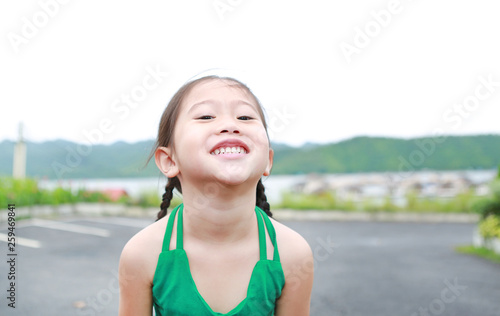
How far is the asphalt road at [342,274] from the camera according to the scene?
14.4ft

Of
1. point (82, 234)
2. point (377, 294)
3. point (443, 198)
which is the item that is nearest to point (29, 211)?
point (82, 234)

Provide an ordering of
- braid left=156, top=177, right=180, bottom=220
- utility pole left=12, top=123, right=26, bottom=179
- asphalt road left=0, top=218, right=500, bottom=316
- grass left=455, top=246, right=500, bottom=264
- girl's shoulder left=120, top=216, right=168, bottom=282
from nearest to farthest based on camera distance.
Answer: girl's shoulder left=120, top=216, right=168, bottom=282
braid left=156, top=177, right=180, bottom=220
asphalt road left=0, top=218, right=500, bottom=316
grass left=455, top=246, right=500, bottom=264
utility pole left=12, top=123, right=26, bottom=179

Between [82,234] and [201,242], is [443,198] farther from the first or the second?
[201,242]

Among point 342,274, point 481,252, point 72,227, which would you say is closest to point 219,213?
point 342,274

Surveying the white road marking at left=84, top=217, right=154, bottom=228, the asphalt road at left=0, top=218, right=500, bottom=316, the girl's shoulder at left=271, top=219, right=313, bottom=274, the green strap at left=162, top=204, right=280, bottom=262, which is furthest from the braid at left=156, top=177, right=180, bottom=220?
the white road marking at left=84, top=217, right=154, bottom=228

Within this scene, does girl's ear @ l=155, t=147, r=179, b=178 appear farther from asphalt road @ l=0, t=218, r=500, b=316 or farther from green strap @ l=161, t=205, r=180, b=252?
asphalt road @ l=0, t=218, r=500, b=316

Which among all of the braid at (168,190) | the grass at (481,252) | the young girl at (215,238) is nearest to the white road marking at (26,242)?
the braid at (168,190)

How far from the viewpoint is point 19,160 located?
40.9 feet

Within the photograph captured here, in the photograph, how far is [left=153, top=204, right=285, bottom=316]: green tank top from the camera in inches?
61.7

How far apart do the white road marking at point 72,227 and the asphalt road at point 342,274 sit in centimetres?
2

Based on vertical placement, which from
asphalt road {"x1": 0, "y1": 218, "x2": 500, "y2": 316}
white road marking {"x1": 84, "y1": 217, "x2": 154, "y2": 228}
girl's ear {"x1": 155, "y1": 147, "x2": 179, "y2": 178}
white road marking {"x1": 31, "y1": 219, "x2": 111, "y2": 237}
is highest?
girl's ear {"x1": 155, "y1": 147, "x2": 179, "y2": 178}

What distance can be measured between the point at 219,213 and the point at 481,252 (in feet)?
23.6

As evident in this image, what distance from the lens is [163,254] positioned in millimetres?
1650

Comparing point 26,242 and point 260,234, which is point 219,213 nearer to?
point 260,234
